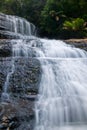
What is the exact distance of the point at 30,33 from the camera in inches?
722

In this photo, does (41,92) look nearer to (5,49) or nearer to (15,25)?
(5,49)

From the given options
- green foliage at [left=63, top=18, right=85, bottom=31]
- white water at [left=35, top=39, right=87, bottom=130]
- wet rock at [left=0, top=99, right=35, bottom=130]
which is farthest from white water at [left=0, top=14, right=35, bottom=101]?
green foliage at [left=63, top=18, right=85, bottom=31]

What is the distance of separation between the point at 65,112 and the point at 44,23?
41.3 feet

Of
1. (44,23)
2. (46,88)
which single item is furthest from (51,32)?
(46,88)

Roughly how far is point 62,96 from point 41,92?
1.88ft

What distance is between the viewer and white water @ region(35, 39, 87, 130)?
6855 mm

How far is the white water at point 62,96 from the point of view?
6.86 m

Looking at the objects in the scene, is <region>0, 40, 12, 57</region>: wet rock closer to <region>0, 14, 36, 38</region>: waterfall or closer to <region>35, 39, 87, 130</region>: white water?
<region>35, 39, 87, 130</region>: white water

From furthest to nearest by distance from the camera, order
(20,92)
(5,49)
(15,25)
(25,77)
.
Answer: (15,25) → (5,49) → (25,77) → (20,92)

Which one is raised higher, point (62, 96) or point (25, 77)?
point (25, 77)

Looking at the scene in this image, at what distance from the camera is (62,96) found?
7.56 m

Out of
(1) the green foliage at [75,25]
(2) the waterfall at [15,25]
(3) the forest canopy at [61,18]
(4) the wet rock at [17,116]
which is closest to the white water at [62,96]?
(4) the wet rock at [17,116]

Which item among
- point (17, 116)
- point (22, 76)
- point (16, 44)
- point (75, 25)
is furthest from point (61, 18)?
point (17, 116)

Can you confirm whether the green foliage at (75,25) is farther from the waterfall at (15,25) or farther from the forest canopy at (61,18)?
the waterfall at (15,25)
